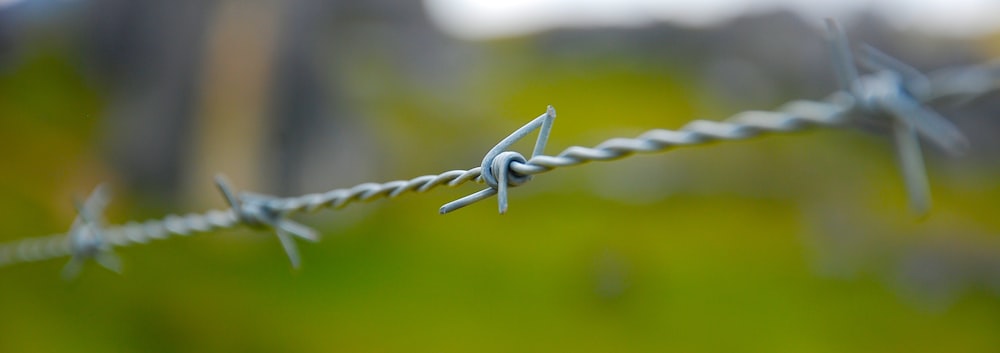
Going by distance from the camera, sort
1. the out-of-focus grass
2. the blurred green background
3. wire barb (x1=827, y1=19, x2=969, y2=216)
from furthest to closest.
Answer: the blurred green background
the out-of-focus grass
wire barb (x1=827, y1=19, x2=969, y2=216)

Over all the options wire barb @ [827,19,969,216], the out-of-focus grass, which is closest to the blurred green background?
the out-of-focus grass

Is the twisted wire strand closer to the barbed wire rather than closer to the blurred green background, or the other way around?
the barbed wire

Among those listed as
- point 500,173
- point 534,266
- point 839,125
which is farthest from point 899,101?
point 534,266

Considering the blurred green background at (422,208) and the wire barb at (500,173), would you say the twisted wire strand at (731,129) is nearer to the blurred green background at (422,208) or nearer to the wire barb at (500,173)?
the wire barb at (500,173)

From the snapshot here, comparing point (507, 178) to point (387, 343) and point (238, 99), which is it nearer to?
point (387, 343)

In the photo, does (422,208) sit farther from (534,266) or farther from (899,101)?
(899,101)

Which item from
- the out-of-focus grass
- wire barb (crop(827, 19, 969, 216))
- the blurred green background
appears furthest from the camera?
the blurred green background
